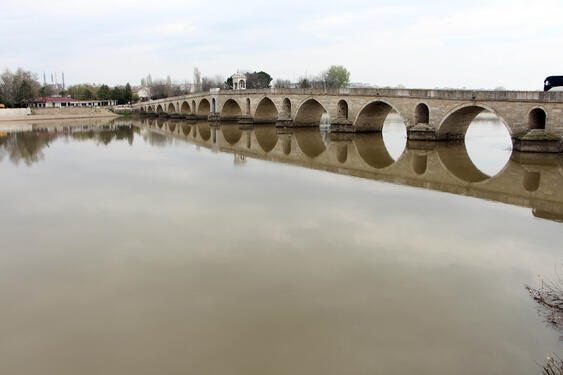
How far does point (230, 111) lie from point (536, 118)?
97.7 ft

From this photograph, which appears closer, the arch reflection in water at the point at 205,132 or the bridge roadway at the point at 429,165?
the bridge roadway at the point at 429,165

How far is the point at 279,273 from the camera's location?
684 cm

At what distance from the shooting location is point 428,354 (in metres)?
4.79

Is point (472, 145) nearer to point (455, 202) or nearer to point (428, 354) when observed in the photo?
point (455, 202)

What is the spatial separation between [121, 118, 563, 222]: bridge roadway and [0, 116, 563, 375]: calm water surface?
14cm

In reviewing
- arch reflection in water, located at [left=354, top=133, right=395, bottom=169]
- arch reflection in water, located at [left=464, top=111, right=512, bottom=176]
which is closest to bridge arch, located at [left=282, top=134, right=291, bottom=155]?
arch reflection in water, located at [left=354, top=133, right=395, bottom=169]

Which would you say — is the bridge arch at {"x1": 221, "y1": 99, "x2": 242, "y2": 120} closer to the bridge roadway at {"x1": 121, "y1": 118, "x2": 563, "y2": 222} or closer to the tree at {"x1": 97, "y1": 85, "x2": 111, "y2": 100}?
the bridge roadway at {"x1": 121, "y1": 118, "x2": 563, "y2": 222}

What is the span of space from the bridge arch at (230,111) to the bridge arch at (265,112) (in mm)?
5326

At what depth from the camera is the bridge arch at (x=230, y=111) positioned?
138ft

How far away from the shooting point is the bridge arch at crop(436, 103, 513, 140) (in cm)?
1986

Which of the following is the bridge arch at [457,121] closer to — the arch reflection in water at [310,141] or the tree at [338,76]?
the arch reflection in water at [310,141]

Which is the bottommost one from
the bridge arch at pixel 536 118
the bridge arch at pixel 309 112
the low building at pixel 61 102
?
the bridge arch at pixel 536 118

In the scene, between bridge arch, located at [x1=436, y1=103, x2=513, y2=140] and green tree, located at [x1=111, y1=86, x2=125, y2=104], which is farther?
green tree, located at [x1=111, y1=86, x2=125, y2=104]

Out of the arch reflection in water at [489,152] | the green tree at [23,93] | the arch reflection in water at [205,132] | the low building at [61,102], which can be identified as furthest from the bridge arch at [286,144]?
the low building at [61,102]
